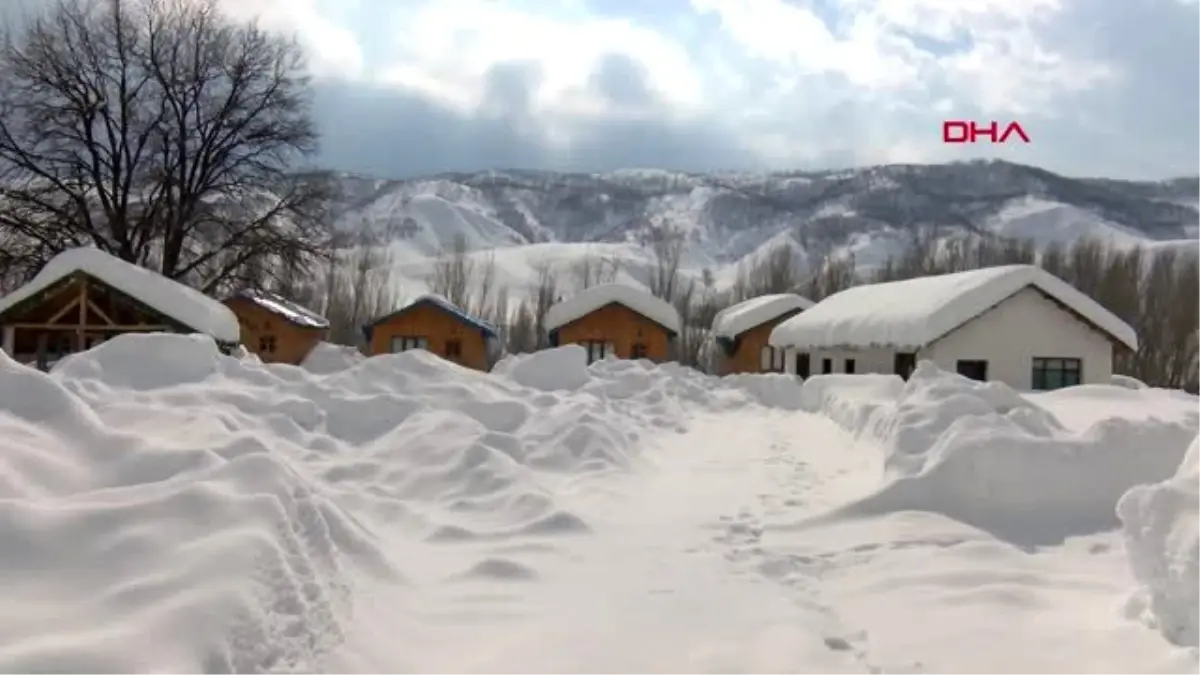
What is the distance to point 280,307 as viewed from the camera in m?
33.7

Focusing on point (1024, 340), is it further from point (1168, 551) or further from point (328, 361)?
point (1168, 551)

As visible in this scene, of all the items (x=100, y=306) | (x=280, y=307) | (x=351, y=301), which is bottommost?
(x=100, y=306)

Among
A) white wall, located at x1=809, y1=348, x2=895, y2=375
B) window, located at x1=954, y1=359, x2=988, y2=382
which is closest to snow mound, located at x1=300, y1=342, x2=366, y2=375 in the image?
white wall, located at x1=809, y1=348, x2=895, y2=375

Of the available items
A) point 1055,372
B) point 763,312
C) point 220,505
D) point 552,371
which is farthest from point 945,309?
point 220,505

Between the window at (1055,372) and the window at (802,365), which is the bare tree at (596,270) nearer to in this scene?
the window at (802,365)

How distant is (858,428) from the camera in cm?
1448

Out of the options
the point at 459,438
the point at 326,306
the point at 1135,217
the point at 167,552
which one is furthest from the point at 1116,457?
the point at 1135,217

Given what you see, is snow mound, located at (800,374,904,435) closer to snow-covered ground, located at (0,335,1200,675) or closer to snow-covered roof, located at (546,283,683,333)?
snow-covered ground, located at (0,335,1200,675)

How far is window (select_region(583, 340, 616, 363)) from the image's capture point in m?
34.1

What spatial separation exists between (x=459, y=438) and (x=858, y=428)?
267 inches

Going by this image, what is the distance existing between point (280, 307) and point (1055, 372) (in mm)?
25078

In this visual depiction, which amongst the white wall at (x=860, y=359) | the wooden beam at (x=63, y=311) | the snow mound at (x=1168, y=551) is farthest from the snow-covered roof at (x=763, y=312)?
the snow mound at (x=1168, y=551)

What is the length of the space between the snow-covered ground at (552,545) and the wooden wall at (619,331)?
868 inches

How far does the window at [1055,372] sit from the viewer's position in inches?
966
